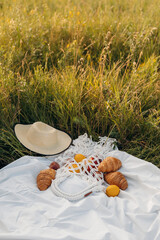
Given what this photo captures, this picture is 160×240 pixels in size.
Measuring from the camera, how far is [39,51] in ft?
11.8

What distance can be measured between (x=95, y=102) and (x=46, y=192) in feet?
3.73

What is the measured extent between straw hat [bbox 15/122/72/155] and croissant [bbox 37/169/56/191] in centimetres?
30

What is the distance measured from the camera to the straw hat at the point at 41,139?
239 cm

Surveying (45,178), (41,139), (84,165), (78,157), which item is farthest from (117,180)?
(41,139)

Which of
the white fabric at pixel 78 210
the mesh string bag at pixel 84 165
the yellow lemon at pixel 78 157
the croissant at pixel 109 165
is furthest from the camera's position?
the yellow lemon at pixel 78 157

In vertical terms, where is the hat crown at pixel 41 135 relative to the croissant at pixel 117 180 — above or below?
above

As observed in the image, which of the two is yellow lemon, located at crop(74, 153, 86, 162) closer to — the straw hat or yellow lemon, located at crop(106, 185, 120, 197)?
the straw hat

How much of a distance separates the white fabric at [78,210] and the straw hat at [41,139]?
244 millimetres

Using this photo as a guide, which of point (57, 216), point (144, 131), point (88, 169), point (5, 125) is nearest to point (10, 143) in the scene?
point (5, 125)

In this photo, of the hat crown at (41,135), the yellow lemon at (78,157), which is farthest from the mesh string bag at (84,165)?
the hat crown at (41,135)

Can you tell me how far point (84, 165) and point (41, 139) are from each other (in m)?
0.48

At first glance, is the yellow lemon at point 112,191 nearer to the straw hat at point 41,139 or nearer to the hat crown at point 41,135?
the straw hat at point 41,139

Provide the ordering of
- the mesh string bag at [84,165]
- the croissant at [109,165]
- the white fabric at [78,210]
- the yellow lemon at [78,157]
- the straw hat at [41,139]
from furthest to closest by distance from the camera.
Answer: the straw hat at [41,139]
the yellow lemon at [78,157]
the croissant at [109,165]
the mesh string bag at [84,165]
the white fabric at [78,210]

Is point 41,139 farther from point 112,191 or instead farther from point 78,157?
point 112,191
